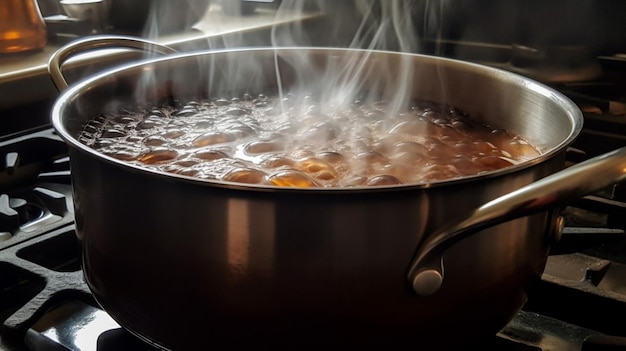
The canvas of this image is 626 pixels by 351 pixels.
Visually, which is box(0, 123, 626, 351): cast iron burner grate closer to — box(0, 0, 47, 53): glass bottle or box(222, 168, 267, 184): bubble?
box(222, 168, 267, 184): bubble

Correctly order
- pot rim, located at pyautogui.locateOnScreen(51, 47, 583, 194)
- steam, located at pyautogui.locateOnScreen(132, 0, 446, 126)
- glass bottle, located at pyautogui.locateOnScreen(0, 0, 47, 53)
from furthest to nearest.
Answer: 1. glass bottle, located at pyautogui.locateOnScreen(0, 0, 47, 53)
2. steam, located at pyautogui.locateOnScreen(132, 0, 446, 126)
3. pot rim, located at pyautogui.locateOnScreen(51, 47, 583, 194)

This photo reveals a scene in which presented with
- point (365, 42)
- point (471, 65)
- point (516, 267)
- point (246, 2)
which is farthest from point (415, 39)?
point (516, 267)

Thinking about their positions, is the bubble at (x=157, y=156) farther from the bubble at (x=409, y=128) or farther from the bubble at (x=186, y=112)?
the bubble at (x=409, y=128)

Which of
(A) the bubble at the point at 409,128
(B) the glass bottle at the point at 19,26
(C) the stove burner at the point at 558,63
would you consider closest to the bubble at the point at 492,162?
(A) the bubble at the point at 409,128

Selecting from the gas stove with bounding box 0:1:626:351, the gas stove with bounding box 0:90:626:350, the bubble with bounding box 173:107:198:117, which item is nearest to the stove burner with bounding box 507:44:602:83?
the gas stove with bounding box 0:1:626:351

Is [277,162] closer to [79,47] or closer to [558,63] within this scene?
[79,47]

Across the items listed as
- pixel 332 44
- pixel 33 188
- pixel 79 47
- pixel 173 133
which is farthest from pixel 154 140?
pixel 332 44

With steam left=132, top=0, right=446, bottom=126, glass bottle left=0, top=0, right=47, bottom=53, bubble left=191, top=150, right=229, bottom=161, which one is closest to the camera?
bubble left=191, top=150, right=229, bottom=161

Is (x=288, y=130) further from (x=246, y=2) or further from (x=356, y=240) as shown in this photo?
(x=246, y=2)
